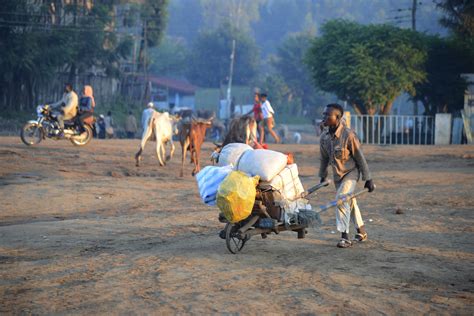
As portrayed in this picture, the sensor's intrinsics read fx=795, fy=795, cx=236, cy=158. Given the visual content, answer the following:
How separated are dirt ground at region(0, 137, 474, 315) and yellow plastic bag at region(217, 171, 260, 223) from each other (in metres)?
0.51

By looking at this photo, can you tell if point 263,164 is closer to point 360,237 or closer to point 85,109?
point 360,237

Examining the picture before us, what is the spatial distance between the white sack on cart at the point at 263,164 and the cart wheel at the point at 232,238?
24.8 inches

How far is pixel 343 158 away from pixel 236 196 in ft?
5.78

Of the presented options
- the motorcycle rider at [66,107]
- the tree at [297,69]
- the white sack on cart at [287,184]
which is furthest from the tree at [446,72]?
the tree at [297,69]

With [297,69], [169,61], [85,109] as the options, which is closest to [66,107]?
[85,109]

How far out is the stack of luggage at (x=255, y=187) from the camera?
8422mm

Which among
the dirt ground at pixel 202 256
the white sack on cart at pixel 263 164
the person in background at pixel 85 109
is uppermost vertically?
the person in background at pixel 85 109

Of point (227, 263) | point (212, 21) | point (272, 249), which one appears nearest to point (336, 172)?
point (272, 249)

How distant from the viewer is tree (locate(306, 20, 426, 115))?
35656 mm

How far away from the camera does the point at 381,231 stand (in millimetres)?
10812

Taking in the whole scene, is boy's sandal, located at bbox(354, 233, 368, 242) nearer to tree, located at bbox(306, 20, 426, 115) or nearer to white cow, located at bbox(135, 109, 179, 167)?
white cow, located at bbox(135, 109, 179, 167)

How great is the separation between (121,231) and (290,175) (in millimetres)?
2944

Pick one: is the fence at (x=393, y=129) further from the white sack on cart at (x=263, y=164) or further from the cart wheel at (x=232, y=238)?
the cart wheel at (x=232, y=238)

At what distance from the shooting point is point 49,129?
23.6m
